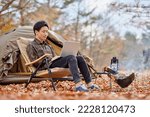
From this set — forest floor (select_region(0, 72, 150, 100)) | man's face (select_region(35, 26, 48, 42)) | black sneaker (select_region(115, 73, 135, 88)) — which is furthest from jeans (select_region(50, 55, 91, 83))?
black sneaker (select_region(115, 73, 135, 88))

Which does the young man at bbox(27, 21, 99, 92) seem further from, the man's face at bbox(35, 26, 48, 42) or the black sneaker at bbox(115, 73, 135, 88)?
the black sneaker at bbox(115, 73, 135, 88)

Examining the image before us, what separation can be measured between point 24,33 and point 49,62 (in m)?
3.16

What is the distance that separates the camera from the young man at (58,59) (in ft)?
22.6

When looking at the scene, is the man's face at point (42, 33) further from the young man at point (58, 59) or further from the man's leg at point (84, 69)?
the man's leg at point (84, 69)

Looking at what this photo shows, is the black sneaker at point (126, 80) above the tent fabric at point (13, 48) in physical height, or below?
below

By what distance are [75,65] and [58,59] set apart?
54cm

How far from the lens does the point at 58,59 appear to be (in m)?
7.41

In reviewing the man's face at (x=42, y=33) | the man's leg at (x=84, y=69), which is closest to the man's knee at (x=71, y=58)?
the man's leg at (x=84, y=69)

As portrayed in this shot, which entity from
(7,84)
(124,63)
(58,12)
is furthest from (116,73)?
(124,63)

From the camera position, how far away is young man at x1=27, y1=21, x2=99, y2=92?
689 cm

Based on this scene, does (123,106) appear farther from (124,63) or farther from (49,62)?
(124,63)

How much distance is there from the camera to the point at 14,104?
4.11 meters

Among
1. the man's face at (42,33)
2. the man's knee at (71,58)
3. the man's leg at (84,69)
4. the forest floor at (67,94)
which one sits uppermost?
the man's face at (42,33)

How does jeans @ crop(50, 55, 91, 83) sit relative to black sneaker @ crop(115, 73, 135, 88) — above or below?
above
